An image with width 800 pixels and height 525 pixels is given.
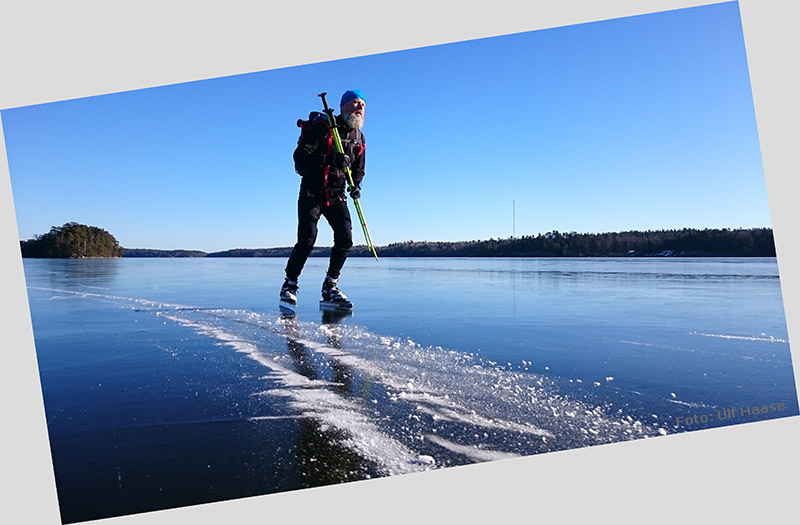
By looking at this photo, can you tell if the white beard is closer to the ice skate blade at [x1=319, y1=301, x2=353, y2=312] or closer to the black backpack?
the black backpack

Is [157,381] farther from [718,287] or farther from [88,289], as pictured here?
[718,287]

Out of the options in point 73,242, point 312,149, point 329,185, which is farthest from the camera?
point 73,242

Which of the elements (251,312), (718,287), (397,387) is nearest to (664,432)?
(397,387)

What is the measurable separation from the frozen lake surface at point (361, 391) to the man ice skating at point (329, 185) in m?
1.10

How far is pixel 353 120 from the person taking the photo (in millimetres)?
4984

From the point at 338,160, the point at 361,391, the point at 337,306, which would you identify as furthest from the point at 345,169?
the point at 361,391

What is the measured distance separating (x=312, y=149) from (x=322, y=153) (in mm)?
124

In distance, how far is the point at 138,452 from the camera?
1.48 metres

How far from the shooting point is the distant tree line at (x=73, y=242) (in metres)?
6.36

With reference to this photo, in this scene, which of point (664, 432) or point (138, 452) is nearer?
point (138, 452)

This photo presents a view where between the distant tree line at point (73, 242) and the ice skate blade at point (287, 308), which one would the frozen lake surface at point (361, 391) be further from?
the distant tree line at point (73, 242)

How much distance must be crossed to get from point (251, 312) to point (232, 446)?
124 inches

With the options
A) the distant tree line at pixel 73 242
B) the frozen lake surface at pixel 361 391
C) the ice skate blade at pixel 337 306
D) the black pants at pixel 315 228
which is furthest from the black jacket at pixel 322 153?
the distant tree line at pixel 73 242

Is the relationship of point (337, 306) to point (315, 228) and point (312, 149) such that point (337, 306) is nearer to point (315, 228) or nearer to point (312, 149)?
point (315, 228)
